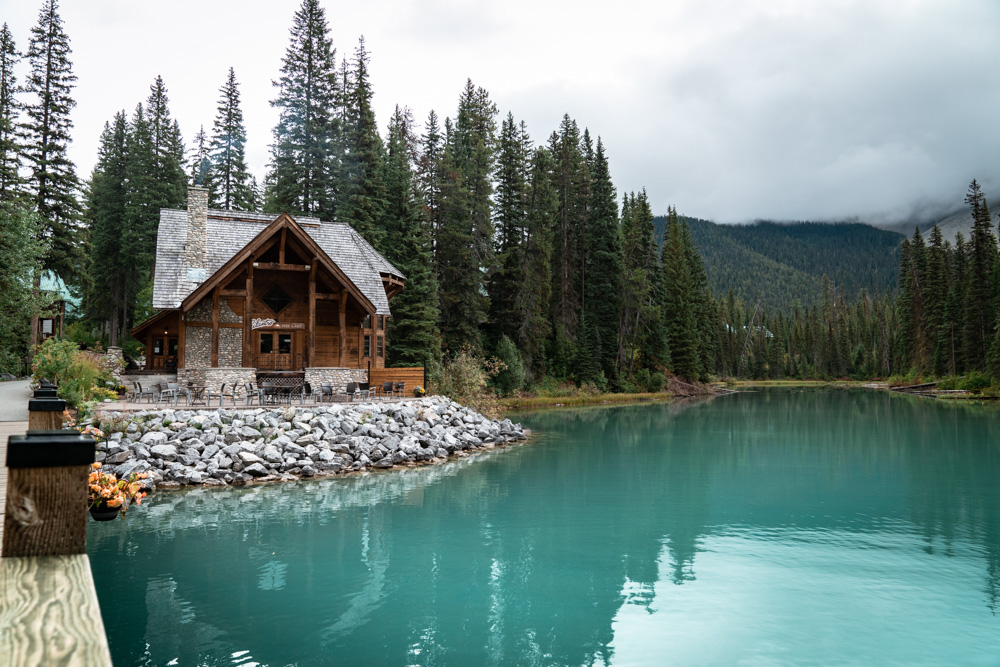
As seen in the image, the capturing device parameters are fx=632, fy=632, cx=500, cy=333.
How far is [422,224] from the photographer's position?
1547 inches

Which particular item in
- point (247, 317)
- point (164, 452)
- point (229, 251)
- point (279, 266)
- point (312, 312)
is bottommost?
point (164, 452)

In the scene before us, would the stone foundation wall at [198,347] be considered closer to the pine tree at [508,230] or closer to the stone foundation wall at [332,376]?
the stone foundation wall at [332,376]

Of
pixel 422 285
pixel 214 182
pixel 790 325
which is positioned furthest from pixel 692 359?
pixel 790 325

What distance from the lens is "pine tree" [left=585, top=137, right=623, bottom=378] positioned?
52719mm

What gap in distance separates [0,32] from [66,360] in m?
31.5

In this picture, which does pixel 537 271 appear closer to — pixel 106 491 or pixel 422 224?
pixel 422 224

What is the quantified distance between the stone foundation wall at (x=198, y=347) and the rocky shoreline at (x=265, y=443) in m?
7.65

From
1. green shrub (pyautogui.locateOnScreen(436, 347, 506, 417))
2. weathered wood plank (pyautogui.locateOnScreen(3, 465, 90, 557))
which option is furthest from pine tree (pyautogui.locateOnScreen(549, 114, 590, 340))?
weathered wood plank (pyautogui.locateOnScreen(3, 465, 90, 557))

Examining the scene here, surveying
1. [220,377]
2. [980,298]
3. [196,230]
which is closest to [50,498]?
[220,377]

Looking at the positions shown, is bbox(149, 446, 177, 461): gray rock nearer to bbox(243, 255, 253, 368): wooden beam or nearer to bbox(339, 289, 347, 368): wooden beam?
bbox(243, 255, 253, 368): wooden beam

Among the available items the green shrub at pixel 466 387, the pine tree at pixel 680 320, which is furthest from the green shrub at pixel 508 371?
the pine tree at pixel 680 320

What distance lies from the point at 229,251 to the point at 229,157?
2081 centimetres

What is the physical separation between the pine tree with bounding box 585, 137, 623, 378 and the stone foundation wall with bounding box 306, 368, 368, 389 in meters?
30.3

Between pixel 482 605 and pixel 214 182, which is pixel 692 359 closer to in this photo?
pixel 214 182
